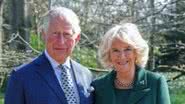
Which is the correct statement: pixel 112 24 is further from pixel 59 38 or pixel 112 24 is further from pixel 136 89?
pixel 59 38

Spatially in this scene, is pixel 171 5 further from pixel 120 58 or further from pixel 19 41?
pixel 120 58

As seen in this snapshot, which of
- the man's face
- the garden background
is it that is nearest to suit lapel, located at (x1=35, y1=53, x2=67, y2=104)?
the man's face

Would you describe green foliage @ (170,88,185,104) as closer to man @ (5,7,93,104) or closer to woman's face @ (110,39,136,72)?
woman's face @ (110,39,136,72)

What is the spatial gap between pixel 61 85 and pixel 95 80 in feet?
1.12

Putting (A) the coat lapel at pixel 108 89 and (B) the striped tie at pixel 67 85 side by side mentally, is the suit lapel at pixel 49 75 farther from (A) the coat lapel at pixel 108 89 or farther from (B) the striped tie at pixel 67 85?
(A) the coat lapel at pixel 108 89

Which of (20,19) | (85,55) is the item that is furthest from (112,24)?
(20,19)

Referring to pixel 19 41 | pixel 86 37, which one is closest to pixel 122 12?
pixel 86 37

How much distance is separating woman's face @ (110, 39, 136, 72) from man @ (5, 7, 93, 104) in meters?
0.27

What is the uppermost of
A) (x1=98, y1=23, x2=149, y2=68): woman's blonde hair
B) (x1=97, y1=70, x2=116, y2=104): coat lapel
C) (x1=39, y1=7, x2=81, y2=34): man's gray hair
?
(x1=39, y1=7, x2=81, y2=34): man's gray hair

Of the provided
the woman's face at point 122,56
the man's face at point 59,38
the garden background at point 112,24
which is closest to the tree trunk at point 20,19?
the garden background at point 112,24

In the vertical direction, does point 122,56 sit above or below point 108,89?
above

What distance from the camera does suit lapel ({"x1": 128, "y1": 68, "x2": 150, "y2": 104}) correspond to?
12.0 feet

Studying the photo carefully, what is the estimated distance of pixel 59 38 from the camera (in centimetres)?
347

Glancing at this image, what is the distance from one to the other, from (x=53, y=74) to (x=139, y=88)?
1.85ft
